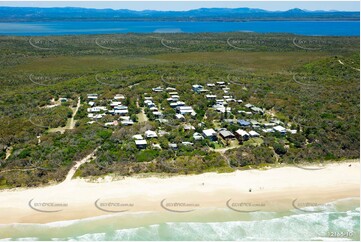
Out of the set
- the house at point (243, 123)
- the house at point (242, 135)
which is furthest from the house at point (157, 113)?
the house at point (242, 135)

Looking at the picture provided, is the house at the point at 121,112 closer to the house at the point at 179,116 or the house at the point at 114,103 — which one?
the house at the point at 114,103

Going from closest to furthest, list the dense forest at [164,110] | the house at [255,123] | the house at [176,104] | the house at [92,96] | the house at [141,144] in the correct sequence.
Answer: the dense forest at [164,110]
the house at [141,144]
the house at [255,123]
the house at [176,104]
the house at [92,96]

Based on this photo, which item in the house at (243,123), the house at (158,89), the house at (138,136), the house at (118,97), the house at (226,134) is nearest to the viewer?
the house at (138,136)

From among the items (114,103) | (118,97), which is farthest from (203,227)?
(118,97)

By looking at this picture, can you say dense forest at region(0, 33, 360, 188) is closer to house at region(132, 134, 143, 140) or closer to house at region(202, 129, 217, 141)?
house at region(132, 134, 143, 140)

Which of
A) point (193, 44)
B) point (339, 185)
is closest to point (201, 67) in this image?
point (193, 44)

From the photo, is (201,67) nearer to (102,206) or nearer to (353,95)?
(353,95)

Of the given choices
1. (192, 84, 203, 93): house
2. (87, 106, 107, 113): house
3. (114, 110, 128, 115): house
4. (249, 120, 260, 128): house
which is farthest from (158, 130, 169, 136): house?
(192, 84, 203, 93): house

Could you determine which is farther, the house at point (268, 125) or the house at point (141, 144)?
the house at point (268, 125)
